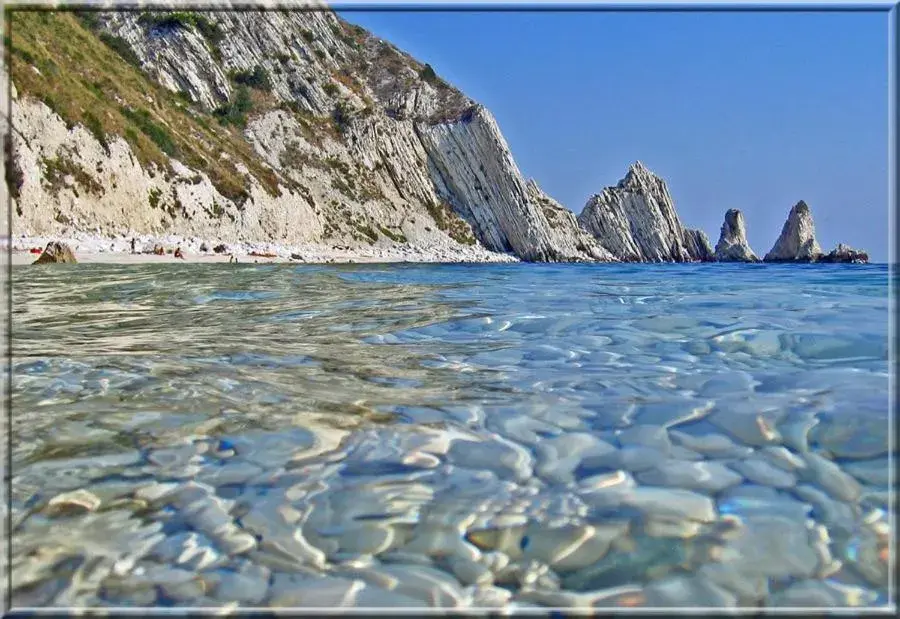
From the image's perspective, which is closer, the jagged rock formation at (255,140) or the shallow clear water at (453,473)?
the shallow clear water at (453,473)

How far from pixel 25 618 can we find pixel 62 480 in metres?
0.98

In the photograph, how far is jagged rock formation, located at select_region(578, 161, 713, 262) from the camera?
7925cm

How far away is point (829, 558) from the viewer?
6.07 feet

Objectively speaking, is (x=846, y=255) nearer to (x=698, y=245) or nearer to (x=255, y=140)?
(x=698, y=245)

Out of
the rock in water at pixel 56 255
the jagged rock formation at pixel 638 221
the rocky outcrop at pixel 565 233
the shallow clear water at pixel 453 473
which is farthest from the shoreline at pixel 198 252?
the jagged rock formation at pixel 638 221

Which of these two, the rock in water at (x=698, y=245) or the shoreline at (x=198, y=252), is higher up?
the rock in water at (x=698, y=245)

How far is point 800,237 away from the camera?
90.1m

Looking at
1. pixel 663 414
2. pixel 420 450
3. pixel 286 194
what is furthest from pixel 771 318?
pixel 286 194

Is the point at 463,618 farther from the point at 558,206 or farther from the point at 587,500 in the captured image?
the point at 558,206

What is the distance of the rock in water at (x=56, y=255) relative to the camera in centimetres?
1922

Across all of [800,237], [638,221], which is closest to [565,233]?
[638,221]

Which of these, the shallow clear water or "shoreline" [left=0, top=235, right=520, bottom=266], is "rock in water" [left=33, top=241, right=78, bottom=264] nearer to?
"shoreline" [left=0, top=235, right=520, bottom=266]

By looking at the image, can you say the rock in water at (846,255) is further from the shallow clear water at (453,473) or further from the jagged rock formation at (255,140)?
the shallow clear water at (453,473)

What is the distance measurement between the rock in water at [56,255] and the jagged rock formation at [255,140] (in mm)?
7135
